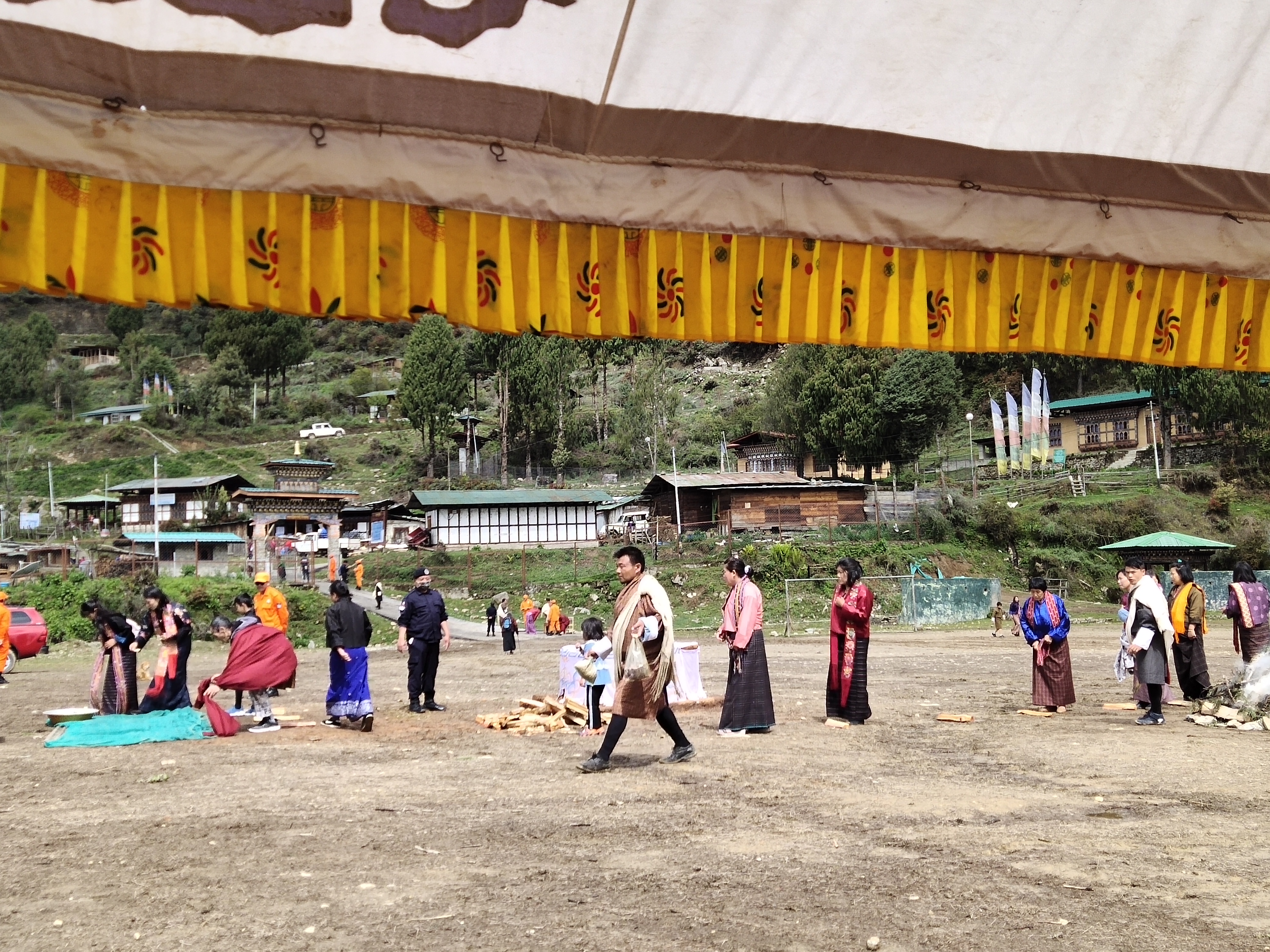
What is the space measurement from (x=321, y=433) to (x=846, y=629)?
85843 millimetres

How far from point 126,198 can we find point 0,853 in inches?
208

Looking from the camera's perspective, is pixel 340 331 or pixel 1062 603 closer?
pixel 1062 603

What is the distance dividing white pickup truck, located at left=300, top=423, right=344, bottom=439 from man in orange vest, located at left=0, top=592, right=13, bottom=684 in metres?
73.2

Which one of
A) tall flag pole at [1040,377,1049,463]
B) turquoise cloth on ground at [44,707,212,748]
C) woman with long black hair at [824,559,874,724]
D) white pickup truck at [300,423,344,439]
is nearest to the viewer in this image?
turquoise cloth on ground at [44,707,212,748]

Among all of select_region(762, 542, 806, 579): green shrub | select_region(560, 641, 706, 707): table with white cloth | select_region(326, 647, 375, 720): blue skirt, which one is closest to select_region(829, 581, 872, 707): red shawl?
select_region(560, 641, 706, 707): table with white cloth

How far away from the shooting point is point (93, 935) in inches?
195

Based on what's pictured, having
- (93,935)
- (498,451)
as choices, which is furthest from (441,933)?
(498,451)

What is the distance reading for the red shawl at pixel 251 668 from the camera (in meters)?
11.7

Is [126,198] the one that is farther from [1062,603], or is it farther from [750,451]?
[750,451]

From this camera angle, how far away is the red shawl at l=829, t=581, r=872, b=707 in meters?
11.8

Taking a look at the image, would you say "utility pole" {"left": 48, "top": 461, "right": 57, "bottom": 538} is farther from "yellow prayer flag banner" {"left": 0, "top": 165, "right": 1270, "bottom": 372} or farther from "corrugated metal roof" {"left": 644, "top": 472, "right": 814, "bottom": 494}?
"yellow prayer flag banner" {"left": 0, "top": 165, "right": 1270, "bottom": 372}

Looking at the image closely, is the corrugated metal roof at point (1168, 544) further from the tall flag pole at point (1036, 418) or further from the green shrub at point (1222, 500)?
the tall flag pole at point (1036, 418)

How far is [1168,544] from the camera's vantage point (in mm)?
38906

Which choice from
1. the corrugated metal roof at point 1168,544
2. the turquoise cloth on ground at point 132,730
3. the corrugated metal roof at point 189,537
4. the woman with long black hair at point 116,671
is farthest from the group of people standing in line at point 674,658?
the corrugated metal roof at point 189,537
